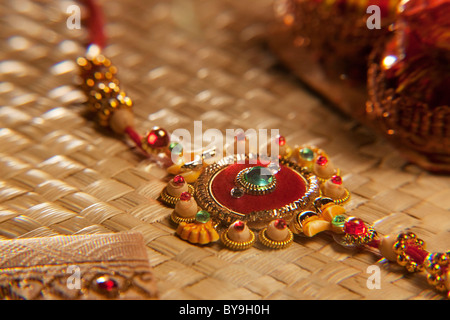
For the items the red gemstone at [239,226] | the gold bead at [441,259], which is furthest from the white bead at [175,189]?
the gold bead at [441,259]

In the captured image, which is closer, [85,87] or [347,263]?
[347,263]

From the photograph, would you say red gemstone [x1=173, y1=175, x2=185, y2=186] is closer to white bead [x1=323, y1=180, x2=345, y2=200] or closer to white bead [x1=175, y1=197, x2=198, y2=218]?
white bead [x1=175, y1=197, x2=198, y2=218]

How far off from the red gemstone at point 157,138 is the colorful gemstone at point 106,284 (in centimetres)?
25

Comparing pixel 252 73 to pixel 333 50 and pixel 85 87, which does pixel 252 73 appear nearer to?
pixel 333 50

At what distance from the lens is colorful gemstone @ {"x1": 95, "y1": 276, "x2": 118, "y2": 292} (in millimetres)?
579

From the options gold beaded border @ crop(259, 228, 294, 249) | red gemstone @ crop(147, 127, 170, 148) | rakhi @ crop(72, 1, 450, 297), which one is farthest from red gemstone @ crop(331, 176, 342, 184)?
red gemstone @ crop(147, 127, 170, 148)

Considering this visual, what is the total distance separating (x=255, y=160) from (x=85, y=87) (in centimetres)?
33

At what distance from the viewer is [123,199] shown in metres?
0.73

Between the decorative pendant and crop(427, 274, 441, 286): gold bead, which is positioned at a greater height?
the decorative pendant

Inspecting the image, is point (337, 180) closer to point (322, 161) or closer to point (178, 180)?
point (322, 161)

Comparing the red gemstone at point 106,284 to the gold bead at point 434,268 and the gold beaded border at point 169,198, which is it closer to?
the gold beaded border at point 169,198

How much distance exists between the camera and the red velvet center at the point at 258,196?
68 centimetres
